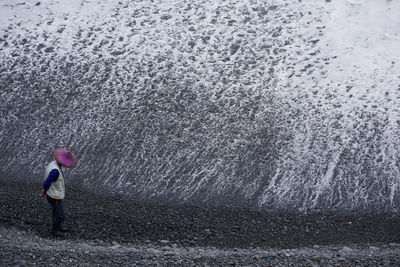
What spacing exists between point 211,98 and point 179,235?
6.74m

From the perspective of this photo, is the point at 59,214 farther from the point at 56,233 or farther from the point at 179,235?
the point at 179,235

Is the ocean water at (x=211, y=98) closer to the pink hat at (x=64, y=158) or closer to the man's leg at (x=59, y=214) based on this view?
the man's leg at (x=59, y=214)

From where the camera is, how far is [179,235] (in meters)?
9.39

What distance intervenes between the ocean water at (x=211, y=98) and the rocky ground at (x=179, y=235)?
798mm

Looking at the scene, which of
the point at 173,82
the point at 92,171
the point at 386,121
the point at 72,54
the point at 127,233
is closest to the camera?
the point at 127,233

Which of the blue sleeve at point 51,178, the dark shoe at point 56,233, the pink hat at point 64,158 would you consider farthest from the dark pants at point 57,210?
the pink hat at point 64,158

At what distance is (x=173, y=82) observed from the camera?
1563 cm

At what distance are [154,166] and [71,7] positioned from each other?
37.5 feet

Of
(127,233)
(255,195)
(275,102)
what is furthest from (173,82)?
(127,233)

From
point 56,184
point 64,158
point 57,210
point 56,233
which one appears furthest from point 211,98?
point 56,233

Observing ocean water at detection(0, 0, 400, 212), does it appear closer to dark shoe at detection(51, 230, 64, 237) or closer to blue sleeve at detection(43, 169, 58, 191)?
dark shoe at detection(51, 230, 64, 237)

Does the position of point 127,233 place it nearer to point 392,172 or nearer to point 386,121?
point 392,172

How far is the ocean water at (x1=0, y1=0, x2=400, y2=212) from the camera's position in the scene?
12.0 meters

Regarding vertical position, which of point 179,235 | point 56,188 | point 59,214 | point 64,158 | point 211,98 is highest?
point 64,158
